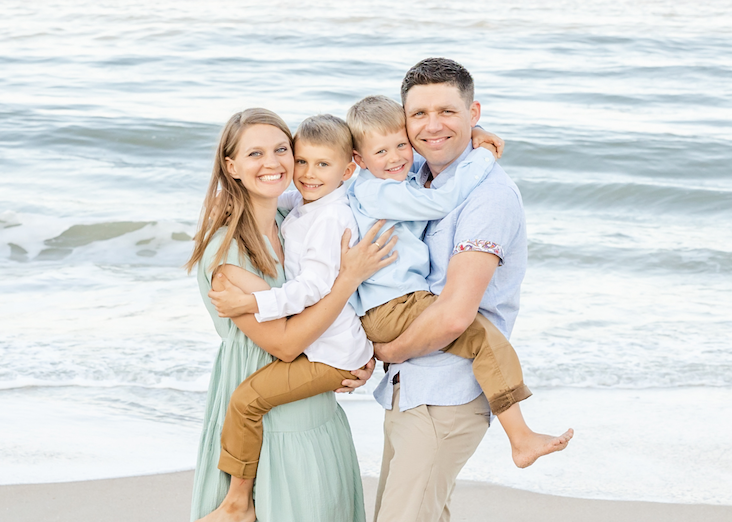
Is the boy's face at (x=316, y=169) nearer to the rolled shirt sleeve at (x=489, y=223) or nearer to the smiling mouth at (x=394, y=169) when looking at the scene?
the smiling mouth at (x=394, y=169)

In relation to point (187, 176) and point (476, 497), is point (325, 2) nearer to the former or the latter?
point (187, 176)

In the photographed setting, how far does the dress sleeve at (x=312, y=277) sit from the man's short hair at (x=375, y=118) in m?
0.32

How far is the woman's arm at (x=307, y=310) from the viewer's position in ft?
8.05

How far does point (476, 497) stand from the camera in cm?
375

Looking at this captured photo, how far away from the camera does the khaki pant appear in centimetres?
253

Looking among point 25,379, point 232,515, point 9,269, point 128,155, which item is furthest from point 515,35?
point 232,515

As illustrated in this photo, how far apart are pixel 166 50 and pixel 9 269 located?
12.0m

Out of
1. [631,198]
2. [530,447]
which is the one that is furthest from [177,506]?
[631,198]

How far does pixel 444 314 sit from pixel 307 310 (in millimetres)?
422

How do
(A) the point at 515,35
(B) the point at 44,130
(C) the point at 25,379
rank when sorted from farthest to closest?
(A) the point at 515,35
(B) the point at 44,130
(C) the point at 25,379

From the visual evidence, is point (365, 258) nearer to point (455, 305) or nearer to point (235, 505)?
point (455, 305)

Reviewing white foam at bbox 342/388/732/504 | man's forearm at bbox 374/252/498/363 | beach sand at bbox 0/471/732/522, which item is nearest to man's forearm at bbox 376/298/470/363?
man's forearm at bbox 374/252/498/363

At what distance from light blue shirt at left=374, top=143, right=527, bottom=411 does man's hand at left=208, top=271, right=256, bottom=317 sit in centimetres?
56

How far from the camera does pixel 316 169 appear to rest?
2678mm
